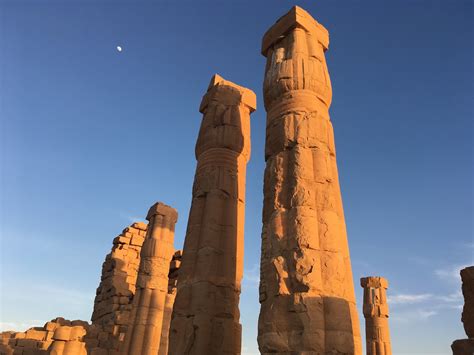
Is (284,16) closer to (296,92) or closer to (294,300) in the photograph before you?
(296,92)

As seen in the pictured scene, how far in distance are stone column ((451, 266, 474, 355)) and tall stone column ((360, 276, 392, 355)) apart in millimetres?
17872

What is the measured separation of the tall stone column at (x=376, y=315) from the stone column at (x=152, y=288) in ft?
39.3

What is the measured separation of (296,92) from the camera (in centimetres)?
837

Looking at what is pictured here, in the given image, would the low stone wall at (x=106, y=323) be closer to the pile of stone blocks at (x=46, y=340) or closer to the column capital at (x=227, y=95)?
the pile of stone blocks at (x=46, y=340)

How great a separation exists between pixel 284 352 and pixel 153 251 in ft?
37.3

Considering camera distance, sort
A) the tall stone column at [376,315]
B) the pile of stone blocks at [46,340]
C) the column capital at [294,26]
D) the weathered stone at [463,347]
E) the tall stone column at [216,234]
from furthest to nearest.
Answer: the tall stone column at [376,315] → the pile of stone blocks at [46,340] → the tall stone column at [216,234] → the column capital at [294,26] → the weathered stone at [463,347]

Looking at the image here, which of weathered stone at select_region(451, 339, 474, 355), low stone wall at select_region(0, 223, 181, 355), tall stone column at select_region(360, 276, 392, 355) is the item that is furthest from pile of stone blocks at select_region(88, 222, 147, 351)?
weathered stone at select_region(451, 339, 474, 355)

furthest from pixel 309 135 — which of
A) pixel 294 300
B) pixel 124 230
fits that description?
pixel 124 230

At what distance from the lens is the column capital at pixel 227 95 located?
12594mm

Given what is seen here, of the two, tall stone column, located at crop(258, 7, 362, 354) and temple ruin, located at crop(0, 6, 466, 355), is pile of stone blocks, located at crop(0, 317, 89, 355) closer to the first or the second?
temple ruin, located at crop(0, 6, 466, 355)

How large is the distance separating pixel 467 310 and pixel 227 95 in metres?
9.01

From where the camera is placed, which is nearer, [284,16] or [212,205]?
[284,16]

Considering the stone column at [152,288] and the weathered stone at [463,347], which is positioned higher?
the stone column at [152,288]

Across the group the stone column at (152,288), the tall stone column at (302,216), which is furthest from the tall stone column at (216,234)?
the stone column at (152,288)
